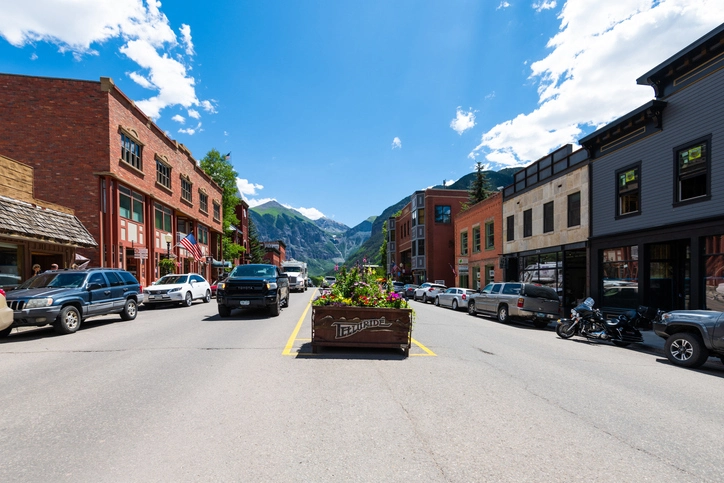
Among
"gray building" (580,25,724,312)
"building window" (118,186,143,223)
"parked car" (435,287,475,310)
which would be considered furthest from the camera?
"building window" (118,186,143,223)

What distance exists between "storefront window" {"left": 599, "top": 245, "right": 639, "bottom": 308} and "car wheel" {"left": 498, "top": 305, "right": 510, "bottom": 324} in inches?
207

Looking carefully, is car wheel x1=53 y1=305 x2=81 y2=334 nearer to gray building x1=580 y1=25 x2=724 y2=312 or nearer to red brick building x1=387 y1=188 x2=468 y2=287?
gray building x1=580 y1=25 x2=724 y2=312

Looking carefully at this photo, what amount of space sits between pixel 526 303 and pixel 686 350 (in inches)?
266

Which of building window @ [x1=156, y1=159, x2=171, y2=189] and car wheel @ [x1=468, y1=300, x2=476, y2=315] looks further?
building window @ [x1=156, y1=159, x2=171, y2=189]

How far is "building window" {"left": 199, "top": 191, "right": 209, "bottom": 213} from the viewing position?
42381 millimetres

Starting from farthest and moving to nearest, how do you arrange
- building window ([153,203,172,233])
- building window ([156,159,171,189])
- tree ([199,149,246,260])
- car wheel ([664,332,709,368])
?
tree ([199,149,246,260]) < building window ([156,159,171,189]) < building window ([153,203,172,233]) < car wheel ([664,332,709,368])

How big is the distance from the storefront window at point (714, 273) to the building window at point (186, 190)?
35.4 m

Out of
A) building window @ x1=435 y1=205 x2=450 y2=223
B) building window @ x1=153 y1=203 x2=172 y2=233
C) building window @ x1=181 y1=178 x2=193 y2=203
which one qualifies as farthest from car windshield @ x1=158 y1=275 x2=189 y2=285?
building window @ x1=435 y1=205 x2=450 y2=223

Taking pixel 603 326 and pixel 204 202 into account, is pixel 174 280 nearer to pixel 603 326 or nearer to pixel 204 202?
pixel 603 326

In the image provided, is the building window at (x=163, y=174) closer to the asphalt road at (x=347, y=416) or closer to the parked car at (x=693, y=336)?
the asphalt road at (x=347, y=416)

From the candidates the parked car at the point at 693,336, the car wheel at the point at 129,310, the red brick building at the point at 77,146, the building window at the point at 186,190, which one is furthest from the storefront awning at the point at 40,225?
the parked car at the point at 693,336

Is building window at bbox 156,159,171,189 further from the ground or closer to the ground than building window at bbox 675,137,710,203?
further from the ground

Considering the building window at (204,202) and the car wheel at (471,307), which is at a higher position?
the building window at (204,202)

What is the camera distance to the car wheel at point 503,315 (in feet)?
53.5
